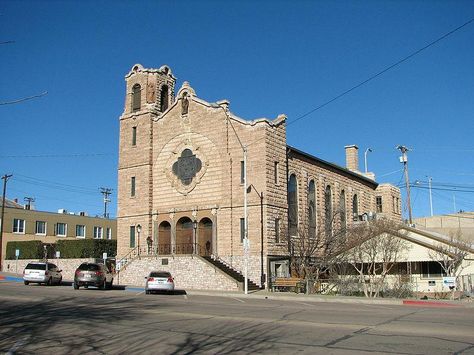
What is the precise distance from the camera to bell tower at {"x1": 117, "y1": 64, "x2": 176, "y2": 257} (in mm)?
46750

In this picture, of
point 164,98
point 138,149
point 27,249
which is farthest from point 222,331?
point 27,249

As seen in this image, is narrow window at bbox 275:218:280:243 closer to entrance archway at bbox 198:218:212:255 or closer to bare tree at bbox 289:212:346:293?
bare tree at bbox 289:212:346:293

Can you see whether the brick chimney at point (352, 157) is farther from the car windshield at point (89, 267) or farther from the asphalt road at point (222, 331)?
the asphalt road at point (222, 331)

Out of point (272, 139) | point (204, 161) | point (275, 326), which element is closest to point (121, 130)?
point (204, 161)

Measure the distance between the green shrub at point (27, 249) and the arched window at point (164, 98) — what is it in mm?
21352

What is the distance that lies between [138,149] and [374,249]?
76.2 ft

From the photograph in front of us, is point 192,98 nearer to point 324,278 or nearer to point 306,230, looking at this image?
point 306,230

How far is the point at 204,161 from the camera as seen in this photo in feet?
143

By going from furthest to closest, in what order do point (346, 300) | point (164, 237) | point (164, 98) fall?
point (164, 98), point (164, 237), point (346, 300)

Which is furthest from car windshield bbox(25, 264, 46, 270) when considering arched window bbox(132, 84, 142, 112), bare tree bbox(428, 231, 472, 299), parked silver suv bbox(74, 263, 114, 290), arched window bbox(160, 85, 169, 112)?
bare tree bbox(428, 231, 472, 299)

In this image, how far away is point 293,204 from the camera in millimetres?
44969

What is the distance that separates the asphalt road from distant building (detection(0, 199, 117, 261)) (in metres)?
52.4

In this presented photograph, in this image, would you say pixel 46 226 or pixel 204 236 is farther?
pixel 46 226

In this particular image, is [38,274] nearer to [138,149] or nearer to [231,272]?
[231,272]
